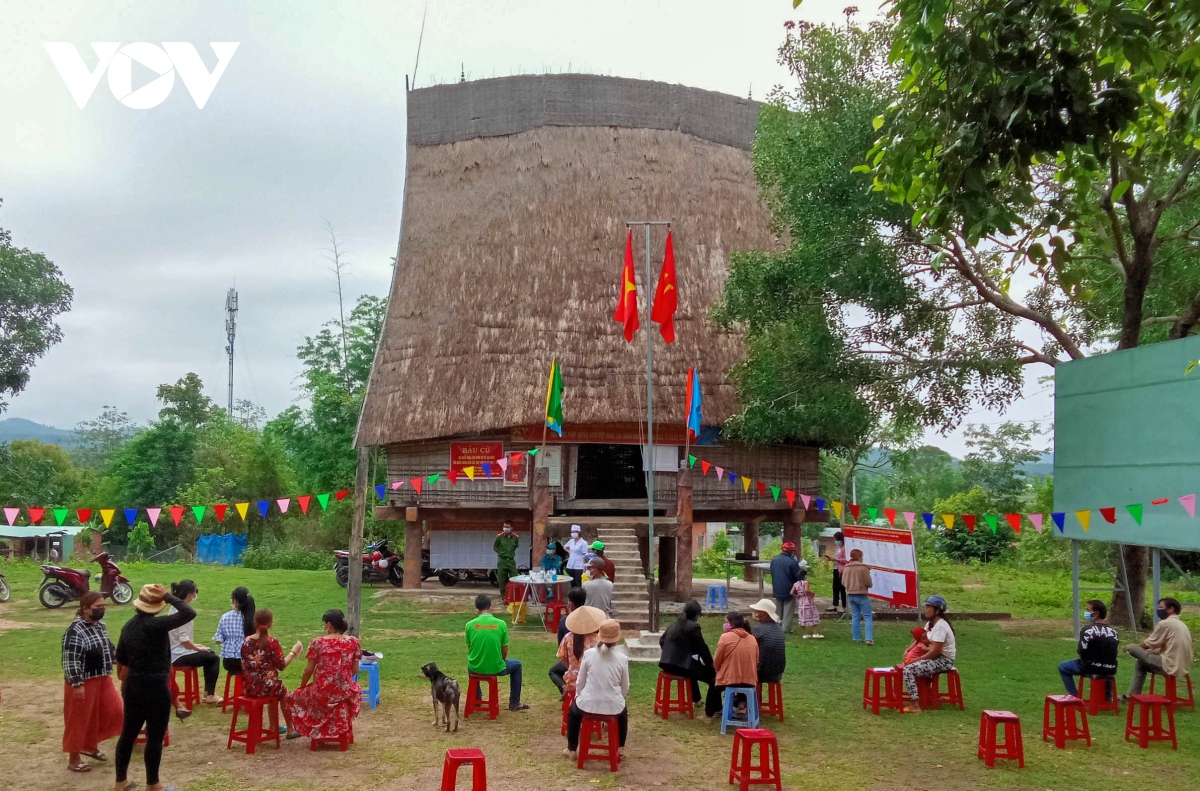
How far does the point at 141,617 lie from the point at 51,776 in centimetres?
153

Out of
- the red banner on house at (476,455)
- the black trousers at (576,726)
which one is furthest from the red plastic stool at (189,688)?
the red banner on house at (476,455)

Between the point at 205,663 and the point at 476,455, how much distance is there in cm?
982

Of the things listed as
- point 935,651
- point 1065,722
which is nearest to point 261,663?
point 935,651

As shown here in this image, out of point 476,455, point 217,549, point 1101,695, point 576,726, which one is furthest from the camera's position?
point 217,549

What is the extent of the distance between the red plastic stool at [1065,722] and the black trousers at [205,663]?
7.14m

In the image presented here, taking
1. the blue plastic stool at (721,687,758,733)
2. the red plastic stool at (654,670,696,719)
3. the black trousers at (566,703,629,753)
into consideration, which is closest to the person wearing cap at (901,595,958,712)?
the blue plastic stool at (721,687,758,733)

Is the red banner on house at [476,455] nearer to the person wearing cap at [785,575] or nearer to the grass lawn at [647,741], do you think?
the grass lawn at [647,741]

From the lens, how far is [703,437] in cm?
1825

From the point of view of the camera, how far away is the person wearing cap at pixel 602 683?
720cm

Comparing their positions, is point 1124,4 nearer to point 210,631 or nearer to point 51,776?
point 51,776

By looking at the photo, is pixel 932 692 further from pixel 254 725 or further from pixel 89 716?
pixel 89 716

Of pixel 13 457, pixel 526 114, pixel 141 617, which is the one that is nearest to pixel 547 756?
pixel 141 617

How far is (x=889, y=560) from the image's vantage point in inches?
591

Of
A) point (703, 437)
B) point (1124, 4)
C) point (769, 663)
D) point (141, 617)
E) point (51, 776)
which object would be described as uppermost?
point (1124, 4)
